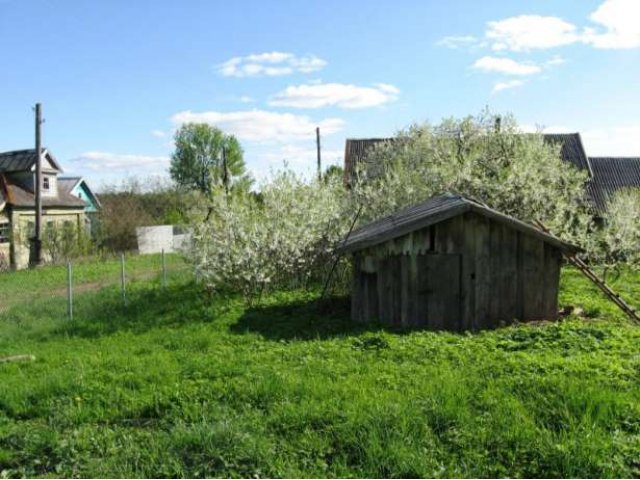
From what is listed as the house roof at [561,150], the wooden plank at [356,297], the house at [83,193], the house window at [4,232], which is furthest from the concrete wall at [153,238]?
the wooden plank at [356,297]

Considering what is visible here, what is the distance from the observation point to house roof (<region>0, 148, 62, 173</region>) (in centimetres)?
3241

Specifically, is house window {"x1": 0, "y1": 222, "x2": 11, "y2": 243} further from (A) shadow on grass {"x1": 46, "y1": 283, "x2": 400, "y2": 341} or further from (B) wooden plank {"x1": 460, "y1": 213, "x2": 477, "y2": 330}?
(B) wooden plank {"x1": 460, "y1": 213, "x2": 477, "y2": 330}

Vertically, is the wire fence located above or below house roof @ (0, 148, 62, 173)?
below

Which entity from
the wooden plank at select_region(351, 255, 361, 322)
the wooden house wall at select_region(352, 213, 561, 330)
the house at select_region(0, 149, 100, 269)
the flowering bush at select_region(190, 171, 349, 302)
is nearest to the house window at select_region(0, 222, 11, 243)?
the house at select_region(0, 149, 100, 269)

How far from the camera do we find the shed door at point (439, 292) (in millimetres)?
10922

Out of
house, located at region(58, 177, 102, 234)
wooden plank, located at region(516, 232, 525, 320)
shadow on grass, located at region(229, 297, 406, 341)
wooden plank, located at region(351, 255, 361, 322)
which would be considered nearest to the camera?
shadow on grass, located at region(229, 297, 406, 341)

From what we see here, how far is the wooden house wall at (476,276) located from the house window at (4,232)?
26431mm

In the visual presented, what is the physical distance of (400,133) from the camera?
23891 mm

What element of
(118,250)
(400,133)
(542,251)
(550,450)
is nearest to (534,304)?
(542,251)

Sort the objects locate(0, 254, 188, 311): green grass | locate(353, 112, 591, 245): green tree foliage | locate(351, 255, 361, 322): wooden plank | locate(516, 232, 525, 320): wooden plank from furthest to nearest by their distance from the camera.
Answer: locate(0, 254, 188, 311): green grass
locate(353, 112, 591, 245): green tree foliage
locate(351, 255, 361, 322): wooden plank
locate(516, 232, 525, 320): wooden plank

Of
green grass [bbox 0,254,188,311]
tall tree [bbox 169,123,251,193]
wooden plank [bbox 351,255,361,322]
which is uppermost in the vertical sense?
tall tree [bbox 169,123,251,193]

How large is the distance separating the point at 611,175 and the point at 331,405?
3284 centimetres

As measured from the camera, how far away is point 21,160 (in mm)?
32938

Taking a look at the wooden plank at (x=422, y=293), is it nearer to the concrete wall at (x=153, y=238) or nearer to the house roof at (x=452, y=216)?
the house roof at (x=452, y=216)
